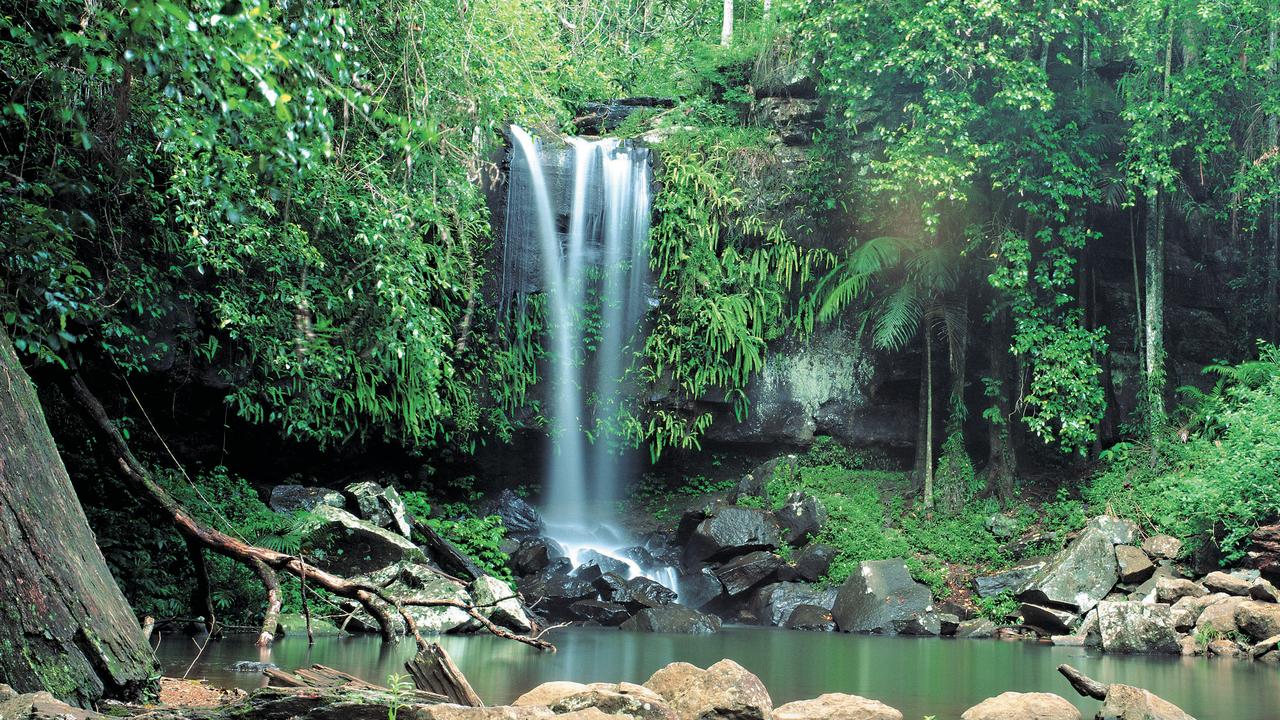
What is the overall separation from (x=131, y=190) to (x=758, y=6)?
1606 centimetres

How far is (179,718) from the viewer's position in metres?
3.67

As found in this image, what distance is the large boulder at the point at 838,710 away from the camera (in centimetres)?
479

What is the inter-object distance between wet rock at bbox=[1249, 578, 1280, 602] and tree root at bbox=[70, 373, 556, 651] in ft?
25.8

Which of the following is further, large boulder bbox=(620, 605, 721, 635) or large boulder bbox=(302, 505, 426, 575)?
large boulder bbox=(620, 605, 721, 635)

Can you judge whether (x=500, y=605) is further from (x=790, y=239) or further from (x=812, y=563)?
(x=790, y=239)

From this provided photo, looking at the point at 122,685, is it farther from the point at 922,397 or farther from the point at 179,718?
the point at 922,397

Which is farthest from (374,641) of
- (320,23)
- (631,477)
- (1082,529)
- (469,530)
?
(1082,529)

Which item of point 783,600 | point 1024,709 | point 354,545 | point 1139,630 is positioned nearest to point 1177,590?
point 1139,630

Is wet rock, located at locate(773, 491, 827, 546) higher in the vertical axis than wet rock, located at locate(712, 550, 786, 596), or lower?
higher

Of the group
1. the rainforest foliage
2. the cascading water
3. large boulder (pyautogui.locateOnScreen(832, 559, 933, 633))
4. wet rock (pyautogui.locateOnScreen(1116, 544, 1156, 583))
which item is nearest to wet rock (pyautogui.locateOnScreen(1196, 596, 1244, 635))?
the rainforest foliage

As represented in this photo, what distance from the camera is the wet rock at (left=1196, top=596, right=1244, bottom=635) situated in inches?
370

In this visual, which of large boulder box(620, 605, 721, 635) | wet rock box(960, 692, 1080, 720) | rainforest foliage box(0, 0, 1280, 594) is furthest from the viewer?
large boulder box(620, 605, 721, 635)

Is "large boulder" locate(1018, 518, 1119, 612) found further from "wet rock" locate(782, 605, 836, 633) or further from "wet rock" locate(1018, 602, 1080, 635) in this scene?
"wet rock" locate(782, 605, 836, 633)

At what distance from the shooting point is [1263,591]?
9.85 metres
